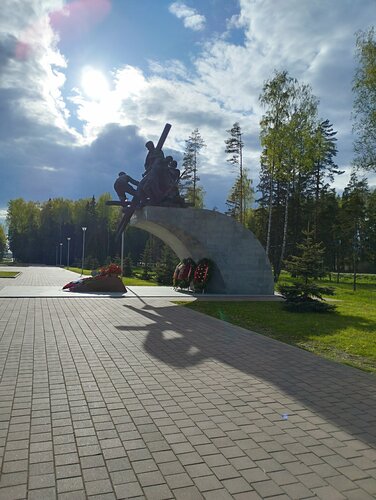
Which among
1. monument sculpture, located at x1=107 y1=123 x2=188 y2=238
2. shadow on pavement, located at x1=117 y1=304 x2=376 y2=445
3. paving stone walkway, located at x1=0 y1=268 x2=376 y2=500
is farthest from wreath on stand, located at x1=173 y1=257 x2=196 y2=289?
paving stone walkway, located at x1=0 y1=268 x2=376 y2=500

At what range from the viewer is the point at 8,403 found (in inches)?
163

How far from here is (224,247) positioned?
16.2 m

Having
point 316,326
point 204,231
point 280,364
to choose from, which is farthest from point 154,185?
point 280,364

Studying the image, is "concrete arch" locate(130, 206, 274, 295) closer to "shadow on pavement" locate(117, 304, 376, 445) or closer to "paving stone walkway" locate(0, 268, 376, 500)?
"shadow on pavement" locate(117, 304, 376, 445)

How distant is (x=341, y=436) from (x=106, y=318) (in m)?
6.65

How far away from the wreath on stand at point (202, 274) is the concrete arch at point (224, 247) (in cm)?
22

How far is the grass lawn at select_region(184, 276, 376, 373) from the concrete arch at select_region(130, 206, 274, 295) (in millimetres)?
2810

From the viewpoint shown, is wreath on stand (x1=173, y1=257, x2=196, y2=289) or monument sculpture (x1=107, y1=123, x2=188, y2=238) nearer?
monument sculpture (x1=107, y1=123, x2=188, y2=238)

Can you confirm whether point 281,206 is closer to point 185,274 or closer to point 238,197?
point 238,197

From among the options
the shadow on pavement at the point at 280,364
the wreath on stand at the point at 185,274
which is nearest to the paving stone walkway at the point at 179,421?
the shadow on pavement at the point at 280,364

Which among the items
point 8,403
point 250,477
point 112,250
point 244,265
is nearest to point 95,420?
point 8,403

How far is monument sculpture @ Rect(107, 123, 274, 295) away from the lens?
15.9 m

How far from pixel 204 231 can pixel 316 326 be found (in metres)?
7.31

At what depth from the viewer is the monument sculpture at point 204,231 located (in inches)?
627
